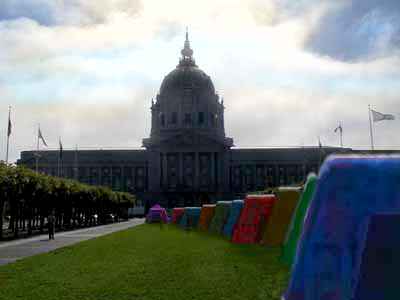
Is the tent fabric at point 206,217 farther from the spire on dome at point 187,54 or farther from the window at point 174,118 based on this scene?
the spire on dome at point 187,54

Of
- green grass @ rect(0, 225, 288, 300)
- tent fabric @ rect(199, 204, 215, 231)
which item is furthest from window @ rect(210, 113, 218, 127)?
green grass @ rect(0, 225, 288, 300)

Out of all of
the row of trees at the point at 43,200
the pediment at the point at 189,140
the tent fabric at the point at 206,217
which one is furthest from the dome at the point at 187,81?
the tent fabric at the point at 206,217

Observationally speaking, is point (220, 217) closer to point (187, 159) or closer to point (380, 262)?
point (380, 262)

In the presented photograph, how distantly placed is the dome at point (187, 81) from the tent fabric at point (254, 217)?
11645 centimetres

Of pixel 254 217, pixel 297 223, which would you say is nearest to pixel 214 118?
pixel 254 217

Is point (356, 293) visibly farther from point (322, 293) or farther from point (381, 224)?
point (381, 224)

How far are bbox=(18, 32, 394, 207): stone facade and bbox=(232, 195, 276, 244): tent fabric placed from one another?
351 ft

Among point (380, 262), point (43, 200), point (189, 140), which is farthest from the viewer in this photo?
point (189, 140)

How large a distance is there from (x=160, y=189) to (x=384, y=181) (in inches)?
5236

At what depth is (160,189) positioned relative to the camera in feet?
456

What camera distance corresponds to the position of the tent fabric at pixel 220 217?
40656 millimetres

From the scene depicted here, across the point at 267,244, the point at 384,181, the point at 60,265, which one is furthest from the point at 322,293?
the point at 267,244

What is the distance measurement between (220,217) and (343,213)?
3516 centimetres

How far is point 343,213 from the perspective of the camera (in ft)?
23.3
